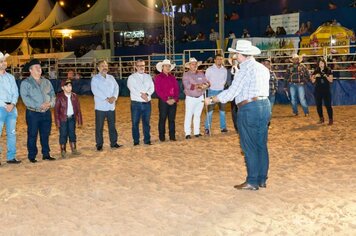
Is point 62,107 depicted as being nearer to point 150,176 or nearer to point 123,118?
point 150,176

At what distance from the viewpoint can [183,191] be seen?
6.25 m

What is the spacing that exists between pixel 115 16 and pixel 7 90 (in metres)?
18.4

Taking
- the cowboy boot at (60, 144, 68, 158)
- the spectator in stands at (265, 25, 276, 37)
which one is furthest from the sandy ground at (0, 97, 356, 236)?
the spectator in stands at (265, 25, 276, 37)

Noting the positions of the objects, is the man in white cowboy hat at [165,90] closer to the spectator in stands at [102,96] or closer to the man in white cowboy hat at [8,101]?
the spectator in stands at [102,96]

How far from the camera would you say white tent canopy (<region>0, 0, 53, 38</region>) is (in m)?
32.7

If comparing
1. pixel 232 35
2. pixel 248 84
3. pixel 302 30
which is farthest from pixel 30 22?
pixel 248 84

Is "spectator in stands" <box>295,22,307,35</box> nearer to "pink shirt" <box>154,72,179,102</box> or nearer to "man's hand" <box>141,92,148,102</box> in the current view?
"pink shirt" <box>154,72,179,102</box>

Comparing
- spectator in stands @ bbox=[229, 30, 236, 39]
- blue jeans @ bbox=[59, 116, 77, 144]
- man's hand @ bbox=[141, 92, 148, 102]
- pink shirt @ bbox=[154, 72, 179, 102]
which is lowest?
blue jeans @ bbox=[59, 116, 77, 144]

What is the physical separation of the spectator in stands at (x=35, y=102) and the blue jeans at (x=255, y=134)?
355 centimetres

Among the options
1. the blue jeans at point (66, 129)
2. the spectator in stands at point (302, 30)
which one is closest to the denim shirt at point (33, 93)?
the blue jeans at point (66, 129)

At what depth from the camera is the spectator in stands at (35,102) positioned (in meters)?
8.04

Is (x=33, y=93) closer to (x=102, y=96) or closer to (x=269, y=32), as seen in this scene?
(x=102, y=96)

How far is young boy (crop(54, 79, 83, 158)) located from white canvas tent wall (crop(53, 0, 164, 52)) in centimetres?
1686

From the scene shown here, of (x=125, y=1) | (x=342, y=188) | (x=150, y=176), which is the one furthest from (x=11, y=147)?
(x=125, y=1)
